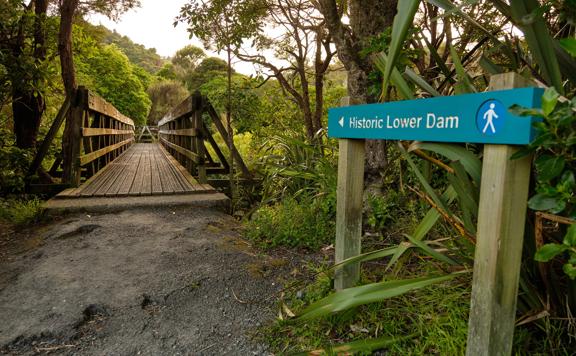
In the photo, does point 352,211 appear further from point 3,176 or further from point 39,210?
point 3,176

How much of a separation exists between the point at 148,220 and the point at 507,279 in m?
3.49

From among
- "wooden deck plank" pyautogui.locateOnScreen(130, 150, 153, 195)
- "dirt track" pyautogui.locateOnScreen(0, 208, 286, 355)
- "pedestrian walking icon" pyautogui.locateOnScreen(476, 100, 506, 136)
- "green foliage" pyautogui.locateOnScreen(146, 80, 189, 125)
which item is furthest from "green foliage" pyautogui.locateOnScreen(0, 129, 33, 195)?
"green foliage" pyautogui.locateOnScreen(146, 80, 189, 125)

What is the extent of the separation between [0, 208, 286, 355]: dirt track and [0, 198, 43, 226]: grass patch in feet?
1.56

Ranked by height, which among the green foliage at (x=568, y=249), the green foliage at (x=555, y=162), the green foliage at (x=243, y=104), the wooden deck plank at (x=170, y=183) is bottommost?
the wooden deck plank at (x=170, y=183)

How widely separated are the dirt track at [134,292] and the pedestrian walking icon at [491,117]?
1378 millimetres

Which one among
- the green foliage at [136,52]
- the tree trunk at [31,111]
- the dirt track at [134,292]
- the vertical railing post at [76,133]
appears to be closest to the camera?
the dirt track at [134,292]

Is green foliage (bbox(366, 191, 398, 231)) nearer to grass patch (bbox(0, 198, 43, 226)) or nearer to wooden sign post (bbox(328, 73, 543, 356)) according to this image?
wooden sign post (bbox(328, 73, 543, 356))

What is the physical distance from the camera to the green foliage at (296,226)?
3148mm

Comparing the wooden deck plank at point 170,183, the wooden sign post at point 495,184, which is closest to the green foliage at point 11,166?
the wooden deck plank at point 170,183

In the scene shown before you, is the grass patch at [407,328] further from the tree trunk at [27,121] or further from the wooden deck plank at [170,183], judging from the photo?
the tree trunk at [27,121]

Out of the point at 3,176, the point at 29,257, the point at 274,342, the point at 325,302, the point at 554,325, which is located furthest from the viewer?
the point at 3,176

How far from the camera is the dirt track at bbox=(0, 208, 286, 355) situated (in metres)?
1.91

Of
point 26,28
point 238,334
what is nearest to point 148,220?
point 238,334

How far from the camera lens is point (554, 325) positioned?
1.38 m
